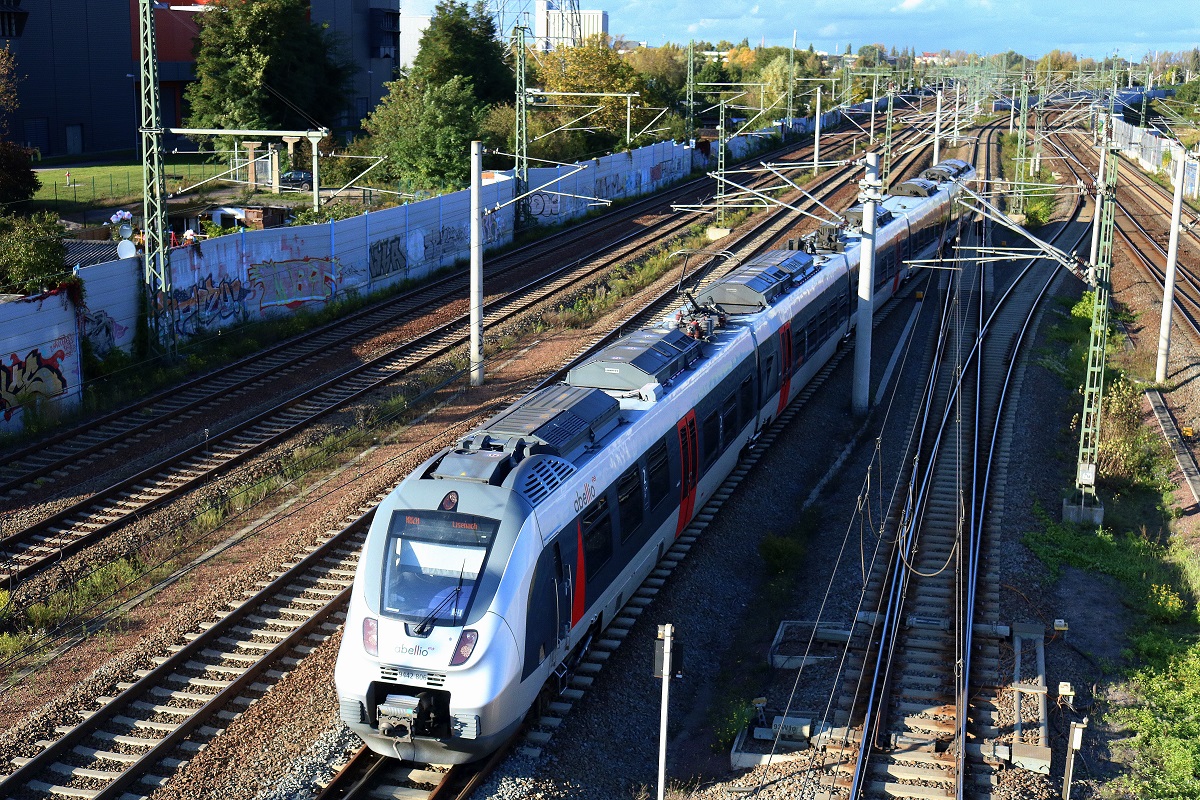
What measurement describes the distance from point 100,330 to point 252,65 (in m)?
39.4

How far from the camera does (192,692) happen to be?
14.2 metres

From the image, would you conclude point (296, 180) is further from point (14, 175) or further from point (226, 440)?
point (226, 440)

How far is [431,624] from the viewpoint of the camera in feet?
39.4

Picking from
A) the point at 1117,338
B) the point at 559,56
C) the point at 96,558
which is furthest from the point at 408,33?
the point at 96,558

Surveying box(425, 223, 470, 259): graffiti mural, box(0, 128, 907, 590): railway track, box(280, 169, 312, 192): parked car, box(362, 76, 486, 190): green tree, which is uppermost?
box(362, 76, 486, 190): green tree

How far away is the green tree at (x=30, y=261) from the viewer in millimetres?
25078

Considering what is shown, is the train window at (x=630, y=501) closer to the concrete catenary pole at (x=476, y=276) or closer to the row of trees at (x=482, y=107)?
the concrete catenary pole at (x=476, y=276)

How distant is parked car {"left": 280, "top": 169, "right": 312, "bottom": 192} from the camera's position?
5356 centimetres

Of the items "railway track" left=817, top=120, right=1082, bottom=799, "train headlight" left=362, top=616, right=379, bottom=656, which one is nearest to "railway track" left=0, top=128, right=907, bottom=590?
"train headlight" left=362, top=616, right=379, bottom=656

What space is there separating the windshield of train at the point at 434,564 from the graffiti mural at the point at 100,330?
54.1 feet

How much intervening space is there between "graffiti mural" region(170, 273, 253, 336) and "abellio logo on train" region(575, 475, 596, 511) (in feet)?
57.1

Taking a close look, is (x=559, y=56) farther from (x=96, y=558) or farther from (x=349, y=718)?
(x=349, y=718)

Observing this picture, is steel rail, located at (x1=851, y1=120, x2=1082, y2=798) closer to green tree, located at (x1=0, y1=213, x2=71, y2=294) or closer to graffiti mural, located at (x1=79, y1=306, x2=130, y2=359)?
graffiti mural, located at (x1=79, y1=306, x2=130, y2=359)

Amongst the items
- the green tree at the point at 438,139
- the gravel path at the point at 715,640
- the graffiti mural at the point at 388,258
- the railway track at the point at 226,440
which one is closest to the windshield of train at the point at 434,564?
the gravel path at the point at 715,640
